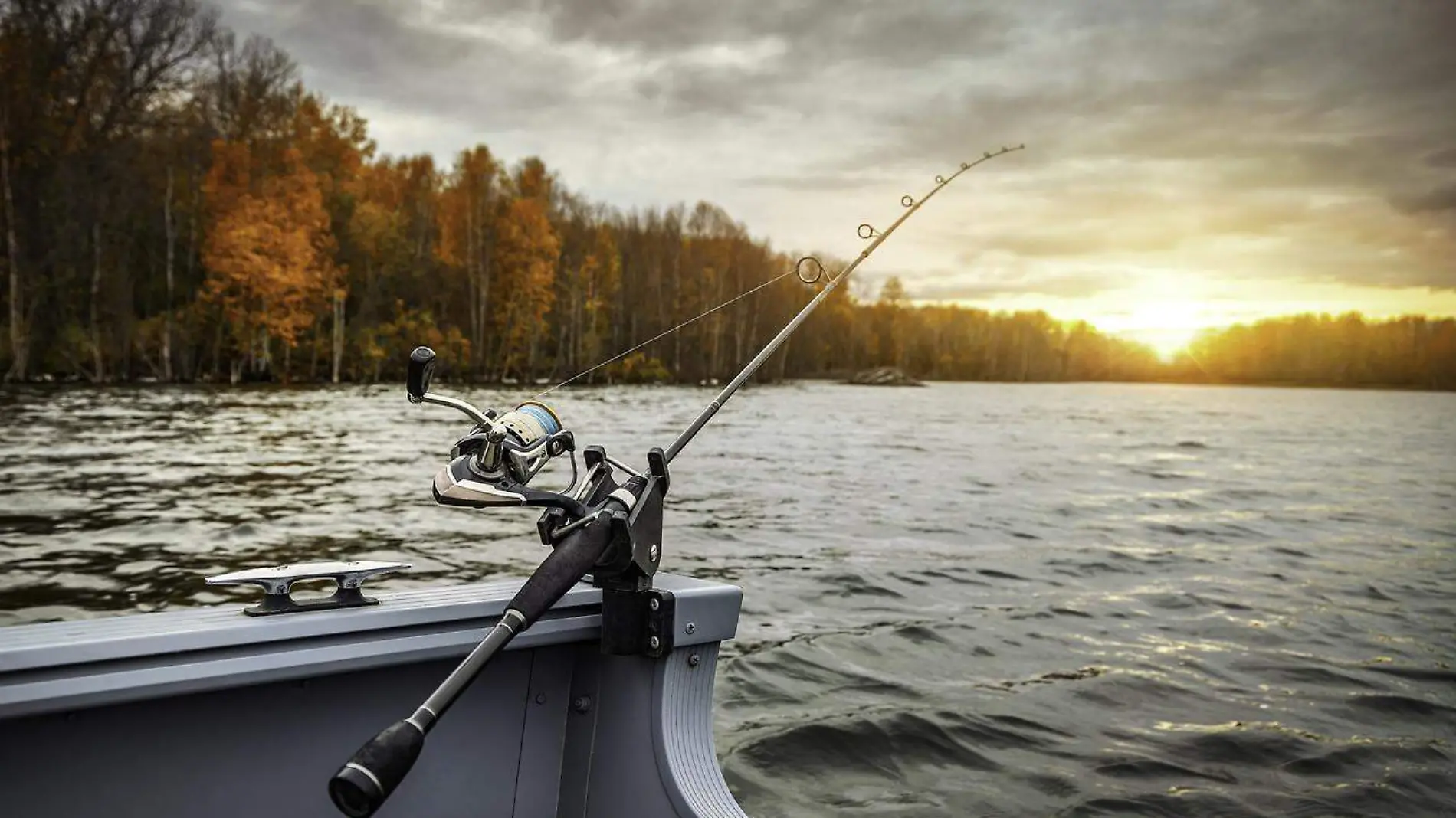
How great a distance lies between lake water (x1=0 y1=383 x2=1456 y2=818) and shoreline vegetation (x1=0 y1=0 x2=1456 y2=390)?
10.5m

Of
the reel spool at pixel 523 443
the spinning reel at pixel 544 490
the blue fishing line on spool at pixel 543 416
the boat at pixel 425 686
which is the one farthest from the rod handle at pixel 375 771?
the blue fishing line on spool at pixel 543 416

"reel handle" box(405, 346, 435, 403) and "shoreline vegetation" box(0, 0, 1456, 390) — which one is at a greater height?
"shoreline vegetation" box(0, 0, 1456, 390)

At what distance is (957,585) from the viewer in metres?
8.73

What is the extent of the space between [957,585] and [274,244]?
→ 32.8m

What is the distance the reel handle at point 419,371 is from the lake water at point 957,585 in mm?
824

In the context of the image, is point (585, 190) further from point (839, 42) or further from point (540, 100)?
point (839, 42)

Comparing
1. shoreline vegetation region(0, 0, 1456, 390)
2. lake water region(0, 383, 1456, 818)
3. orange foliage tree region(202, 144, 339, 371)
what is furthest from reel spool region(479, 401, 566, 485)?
orange foliage tree region(202, 144, 339, 371)

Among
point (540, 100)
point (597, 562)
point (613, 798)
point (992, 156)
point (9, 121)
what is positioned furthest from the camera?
point (540, 100)

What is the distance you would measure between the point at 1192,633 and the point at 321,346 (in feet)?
123

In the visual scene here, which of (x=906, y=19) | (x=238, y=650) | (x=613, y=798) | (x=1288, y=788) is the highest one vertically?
(x=906, y=19)

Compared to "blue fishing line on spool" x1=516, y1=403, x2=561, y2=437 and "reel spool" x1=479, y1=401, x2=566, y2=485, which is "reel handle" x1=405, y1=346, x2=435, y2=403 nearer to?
"reel spool" x1=479, y1=401, x2=566, y2=485

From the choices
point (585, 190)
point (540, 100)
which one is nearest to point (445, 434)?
point (585, 190)

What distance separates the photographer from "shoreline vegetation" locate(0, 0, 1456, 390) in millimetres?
31391

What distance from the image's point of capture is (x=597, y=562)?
7.35 ft
